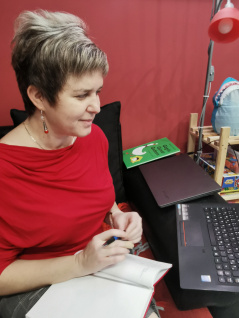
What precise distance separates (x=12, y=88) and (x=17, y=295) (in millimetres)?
927

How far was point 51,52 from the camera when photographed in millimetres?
588

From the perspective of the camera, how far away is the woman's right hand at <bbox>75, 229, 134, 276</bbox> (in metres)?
0.63

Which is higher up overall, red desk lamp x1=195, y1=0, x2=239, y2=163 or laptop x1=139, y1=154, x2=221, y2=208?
red desk lamp x1=195, y1=0, x2=239, y2=163

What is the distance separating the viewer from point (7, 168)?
2.16ft

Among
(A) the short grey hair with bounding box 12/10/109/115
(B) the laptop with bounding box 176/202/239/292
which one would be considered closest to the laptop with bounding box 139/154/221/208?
(B) the laptop with bounding box 176/202/239/292

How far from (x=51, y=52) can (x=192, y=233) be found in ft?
2.35

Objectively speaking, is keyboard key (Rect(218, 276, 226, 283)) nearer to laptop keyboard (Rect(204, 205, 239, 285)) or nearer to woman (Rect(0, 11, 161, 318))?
laptop keyboard (Rect(204, 205, 239, 285))

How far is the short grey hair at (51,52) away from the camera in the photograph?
0.59 metres

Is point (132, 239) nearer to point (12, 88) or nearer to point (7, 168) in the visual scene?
point (7, 168)

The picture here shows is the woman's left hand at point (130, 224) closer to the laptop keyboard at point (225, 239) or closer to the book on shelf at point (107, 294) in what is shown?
the book on shelf at point (107, 294)

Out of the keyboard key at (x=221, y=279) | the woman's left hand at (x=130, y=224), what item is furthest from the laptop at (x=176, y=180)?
the keyboard key at (x=221, y=279)

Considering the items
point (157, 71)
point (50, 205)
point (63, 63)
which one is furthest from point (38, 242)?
point (157, 71)

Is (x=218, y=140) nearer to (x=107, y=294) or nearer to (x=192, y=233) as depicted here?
(x=192, y=233)

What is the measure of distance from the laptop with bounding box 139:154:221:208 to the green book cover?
0.05 m
